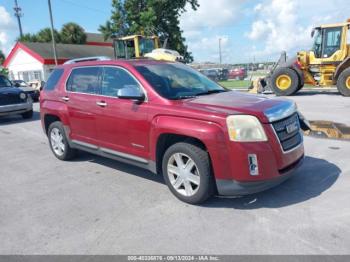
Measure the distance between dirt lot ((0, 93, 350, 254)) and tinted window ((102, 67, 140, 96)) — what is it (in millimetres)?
1403

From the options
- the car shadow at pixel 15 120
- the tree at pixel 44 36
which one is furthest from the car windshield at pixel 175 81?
the tree at pixel 44 36

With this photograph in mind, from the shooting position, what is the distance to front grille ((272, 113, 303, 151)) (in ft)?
12.8

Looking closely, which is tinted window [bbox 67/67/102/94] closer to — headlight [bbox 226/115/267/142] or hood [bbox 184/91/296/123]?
hood [bbox 184/91/296/123]

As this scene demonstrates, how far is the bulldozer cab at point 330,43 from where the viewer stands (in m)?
15.2

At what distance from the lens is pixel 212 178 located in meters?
3.95

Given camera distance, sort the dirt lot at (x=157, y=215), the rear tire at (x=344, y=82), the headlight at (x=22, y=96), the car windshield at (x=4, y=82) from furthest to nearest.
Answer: the rear tire at (x=344, y=82), the car windshield at (x=4, y=82), the headlight at (x=22, y=96), the dirt lot at (x=157, y=215)

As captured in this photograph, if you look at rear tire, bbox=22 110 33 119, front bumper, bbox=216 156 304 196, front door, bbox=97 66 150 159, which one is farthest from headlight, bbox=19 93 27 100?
front bumper, bbox=216 156 304 196

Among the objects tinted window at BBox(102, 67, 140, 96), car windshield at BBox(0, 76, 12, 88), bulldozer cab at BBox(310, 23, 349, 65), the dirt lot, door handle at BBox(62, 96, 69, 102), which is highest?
bulldozer cab at BBox(310, 23, 349, 65)

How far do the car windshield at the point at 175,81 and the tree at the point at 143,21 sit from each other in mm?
31190

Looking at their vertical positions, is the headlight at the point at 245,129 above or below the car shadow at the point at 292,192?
above

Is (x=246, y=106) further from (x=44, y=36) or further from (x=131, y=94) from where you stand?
(x=44, y=36)

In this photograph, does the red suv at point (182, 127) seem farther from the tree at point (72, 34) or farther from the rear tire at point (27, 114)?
the tree at point (72, 34)

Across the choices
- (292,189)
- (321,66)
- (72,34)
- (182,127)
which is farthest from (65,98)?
(72,34)

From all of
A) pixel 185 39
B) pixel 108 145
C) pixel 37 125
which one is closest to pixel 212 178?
pixel 108 145
